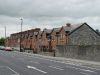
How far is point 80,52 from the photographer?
5128 centimetres

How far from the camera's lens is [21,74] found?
24.1 m

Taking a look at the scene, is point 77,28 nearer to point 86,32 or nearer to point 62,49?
point 86,32

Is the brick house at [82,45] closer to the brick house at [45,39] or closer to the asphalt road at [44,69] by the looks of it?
the asphalt road at [44,69]

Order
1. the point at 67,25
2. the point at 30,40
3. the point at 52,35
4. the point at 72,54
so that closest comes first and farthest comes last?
1. the point at 72,54
2. the point at 67,25
3. the point at 52,35
4. the point at 30,40

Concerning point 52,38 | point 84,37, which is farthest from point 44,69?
point 52,38

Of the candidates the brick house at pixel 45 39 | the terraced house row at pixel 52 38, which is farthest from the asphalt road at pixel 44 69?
the brick house at pixel 45 39

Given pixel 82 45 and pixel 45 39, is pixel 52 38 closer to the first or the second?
pixel 45 39

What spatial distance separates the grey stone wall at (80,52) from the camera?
4538cm

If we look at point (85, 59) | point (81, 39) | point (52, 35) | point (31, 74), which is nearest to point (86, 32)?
point (81, 39)

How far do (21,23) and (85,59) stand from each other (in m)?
53.3

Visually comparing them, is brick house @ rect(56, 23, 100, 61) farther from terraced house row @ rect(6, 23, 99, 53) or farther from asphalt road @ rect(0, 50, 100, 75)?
asphalt road @ rect(0, 50, 100, 75)

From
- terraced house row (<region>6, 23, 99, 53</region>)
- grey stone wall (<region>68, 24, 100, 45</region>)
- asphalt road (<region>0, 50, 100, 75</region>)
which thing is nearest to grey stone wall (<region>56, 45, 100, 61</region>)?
terraced house row (<region>6, 23, 99, 53</region>)

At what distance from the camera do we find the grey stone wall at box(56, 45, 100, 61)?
149 feet

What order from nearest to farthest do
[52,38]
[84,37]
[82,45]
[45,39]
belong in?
1. [82,45]
2. [84,37]
3. [52,38]
4. [45,39]
